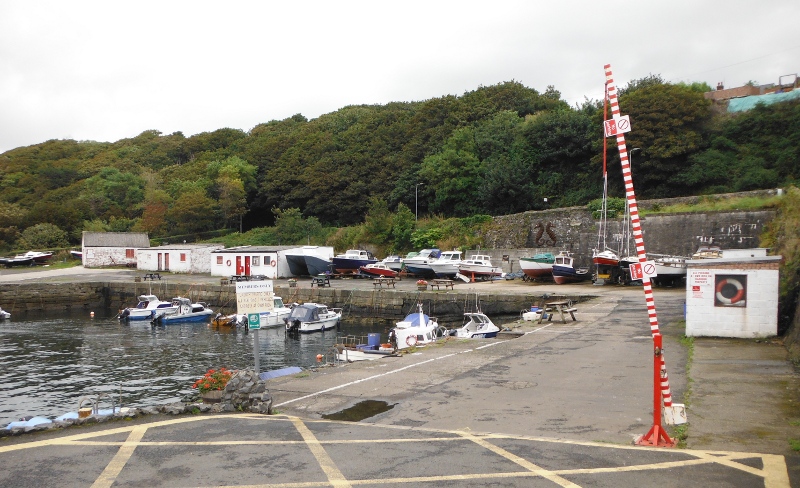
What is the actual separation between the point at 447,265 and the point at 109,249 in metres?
36.9

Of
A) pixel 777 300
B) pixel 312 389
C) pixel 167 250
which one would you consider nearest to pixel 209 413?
pixel 312 389

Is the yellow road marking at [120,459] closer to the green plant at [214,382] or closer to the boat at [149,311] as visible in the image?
the green plant at [214,382]

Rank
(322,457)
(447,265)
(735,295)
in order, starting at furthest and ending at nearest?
(447,265) → (735,295) → (322,457)

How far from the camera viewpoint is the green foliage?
216 feet

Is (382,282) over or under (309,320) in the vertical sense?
over

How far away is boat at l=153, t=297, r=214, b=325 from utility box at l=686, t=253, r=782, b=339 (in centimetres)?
2959

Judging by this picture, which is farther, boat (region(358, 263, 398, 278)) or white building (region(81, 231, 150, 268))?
white building (region(81, 231, 150, 268))

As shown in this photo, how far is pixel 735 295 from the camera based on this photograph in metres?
16.0

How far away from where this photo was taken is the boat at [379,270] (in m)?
44.5

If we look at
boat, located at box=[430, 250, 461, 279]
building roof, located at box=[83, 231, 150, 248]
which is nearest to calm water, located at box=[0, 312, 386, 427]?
boat, located at box=[430, 250, 461, 279]

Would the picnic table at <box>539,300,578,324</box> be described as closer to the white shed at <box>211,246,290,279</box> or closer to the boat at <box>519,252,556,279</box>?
the boat at <box>519,252,556,279</box>

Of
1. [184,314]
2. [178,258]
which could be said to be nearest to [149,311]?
[184,314]

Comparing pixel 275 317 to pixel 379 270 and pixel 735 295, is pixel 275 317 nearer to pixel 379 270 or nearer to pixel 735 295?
pixel 379 270

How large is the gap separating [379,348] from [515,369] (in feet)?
28.2
